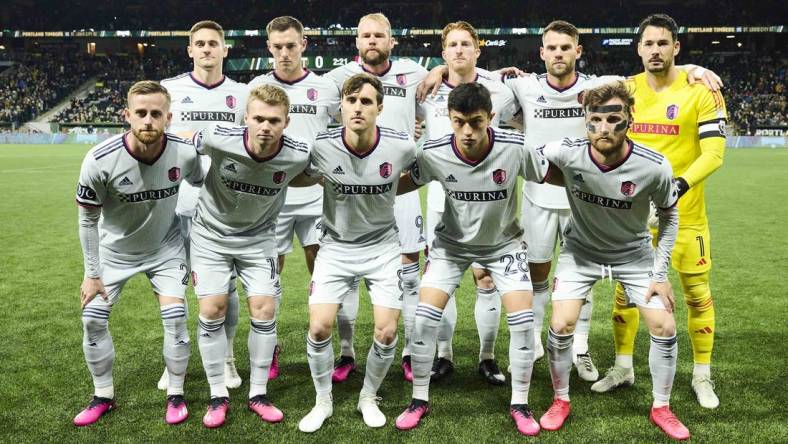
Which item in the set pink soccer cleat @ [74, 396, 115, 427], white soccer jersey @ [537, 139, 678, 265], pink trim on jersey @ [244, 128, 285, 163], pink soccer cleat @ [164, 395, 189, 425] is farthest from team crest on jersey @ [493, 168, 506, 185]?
pink soccer cleat @ [74, 396, 115, 427]

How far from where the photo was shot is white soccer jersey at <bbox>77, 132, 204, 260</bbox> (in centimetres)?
363

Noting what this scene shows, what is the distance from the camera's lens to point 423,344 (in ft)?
12.3

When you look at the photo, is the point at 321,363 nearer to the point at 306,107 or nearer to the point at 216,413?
the point at 216,413

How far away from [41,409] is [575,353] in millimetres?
3672

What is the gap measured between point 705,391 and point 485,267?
1.66 metres

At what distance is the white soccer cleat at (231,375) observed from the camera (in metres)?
4.28

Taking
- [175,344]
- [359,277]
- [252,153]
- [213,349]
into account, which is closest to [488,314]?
[359,277]

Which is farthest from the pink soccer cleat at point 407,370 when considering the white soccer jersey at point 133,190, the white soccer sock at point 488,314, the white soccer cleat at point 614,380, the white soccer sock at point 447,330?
the white soccer jersey at point 133,190

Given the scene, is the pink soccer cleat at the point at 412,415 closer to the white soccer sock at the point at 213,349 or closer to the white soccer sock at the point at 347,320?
the white soccer sock at the point at 347,320

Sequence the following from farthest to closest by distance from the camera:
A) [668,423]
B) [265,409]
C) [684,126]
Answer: [684,126], [265,409], [668,423]

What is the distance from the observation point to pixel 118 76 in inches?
1727

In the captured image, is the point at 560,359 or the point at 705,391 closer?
the point at 560,359

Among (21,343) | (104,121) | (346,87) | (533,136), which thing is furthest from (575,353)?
(104,121)

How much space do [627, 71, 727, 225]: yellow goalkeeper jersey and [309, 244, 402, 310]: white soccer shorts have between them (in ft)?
6.42
